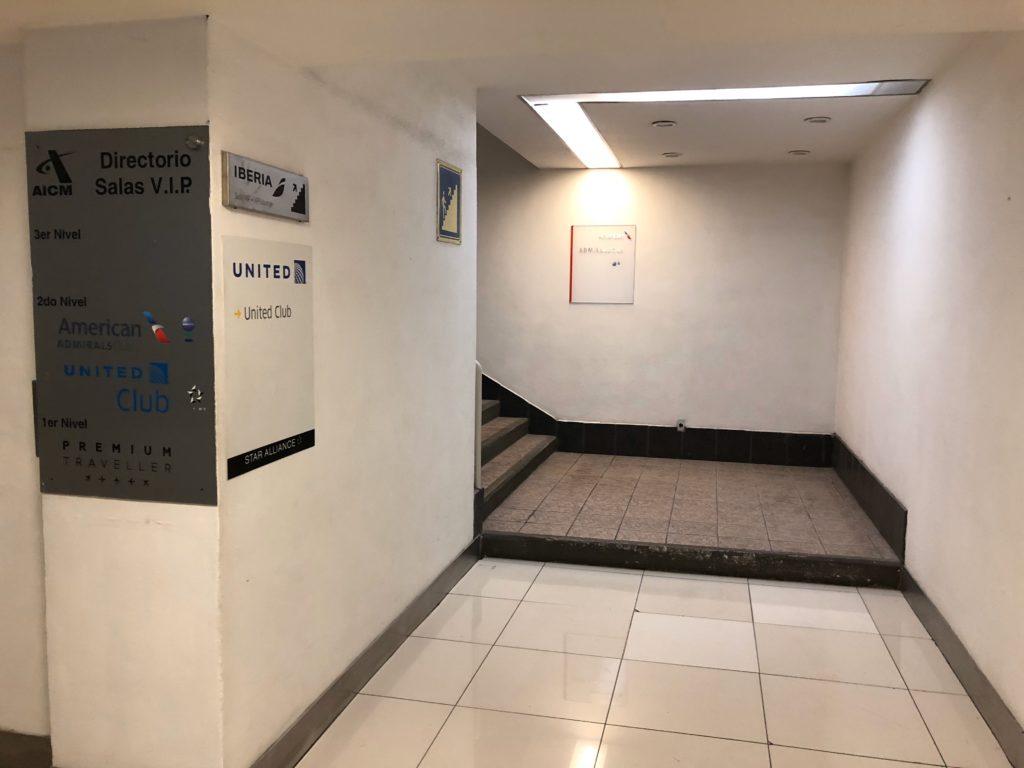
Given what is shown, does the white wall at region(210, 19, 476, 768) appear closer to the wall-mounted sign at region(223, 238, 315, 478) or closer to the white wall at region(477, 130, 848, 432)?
the wall-mounted sign at region(223, 238, 315, 478)

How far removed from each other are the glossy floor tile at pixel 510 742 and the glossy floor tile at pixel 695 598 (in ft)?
4.05

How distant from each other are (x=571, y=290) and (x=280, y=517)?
4.87 meters

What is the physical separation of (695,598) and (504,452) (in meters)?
2.47

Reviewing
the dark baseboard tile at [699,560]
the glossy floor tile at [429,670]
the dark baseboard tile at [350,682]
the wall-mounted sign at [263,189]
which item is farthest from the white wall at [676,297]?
the wall-mounted sign at [263,189]

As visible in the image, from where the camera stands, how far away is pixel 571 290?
7.17m

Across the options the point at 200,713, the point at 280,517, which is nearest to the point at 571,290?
the point at 280,517

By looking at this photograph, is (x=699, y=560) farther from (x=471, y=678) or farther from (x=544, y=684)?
(x=471, y=678)

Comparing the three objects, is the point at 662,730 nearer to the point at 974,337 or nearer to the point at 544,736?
the point at 544,736

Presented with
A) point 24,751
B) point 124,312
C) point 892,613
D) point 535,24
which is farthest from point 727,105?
point 24,751

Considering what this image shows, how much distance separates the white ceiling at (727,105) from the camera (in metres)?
3.65

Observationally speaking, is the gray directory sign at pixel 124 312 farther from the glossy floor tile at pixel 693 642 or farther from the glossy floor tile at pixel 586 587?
the glossy floor tile at pixel 586 587

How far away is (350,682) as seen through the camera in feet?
10.3

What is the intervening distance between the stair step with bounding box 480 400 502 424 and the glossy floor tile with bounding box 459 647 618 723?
3441 millimetres

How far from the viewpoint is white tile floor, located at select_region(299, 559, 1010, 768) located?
2.78 metres
